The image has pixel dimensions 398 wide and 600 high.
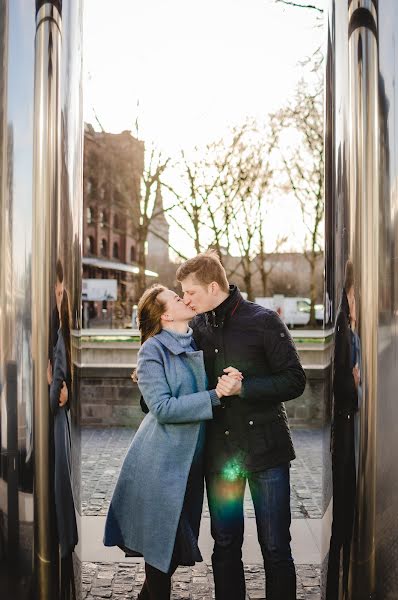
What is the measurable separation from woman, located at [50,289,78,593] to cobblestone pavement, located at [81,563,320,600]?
50.2 inches

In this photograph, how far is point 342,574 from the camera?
2684 millimetres

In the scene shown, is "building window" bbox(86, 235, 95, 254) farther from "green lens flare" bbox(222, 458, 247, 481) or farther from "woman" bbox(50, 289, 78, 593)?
"woman" bbox(50, 289, 78, 593)

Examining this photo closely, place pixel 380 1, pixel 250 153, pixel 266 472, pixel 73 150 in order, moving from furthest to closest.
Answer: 1. pixel 250 153
2. pixel 266 472
3. pixel 73 150
4. pixel 380 1

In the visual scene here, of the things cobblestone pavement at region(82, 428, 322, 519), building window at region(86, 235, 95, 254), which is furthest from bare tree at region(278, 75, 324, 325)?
building window at region(86, 235, 95, 254)

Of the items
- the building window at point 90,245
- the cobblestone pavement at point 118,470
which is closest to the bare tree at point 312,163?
the cobblestone pavement at point 118,470

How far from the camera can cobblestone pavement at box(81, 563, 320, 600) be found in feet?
12.7

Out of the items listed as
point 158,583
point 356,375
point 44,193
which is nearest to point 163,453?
point 158,583

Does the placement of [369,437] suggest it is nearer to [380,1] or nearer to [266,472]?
[266,472]

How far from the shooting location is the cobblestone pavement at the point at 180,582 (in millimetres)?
3867

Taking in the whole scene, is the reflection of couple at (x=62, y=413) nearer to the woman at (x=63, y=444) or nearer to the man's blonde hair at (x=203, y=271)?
the woman at (x=63, y=444)

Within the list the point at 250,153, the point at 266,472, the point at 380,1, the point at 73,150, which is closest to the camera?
the point at 380,1

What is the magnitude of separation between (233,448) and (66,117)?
1.71 metres

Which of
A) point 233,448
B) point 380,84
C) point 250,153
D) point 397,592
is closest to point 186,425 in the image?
point 233,448

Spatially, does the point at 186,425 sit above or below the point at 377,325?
below
